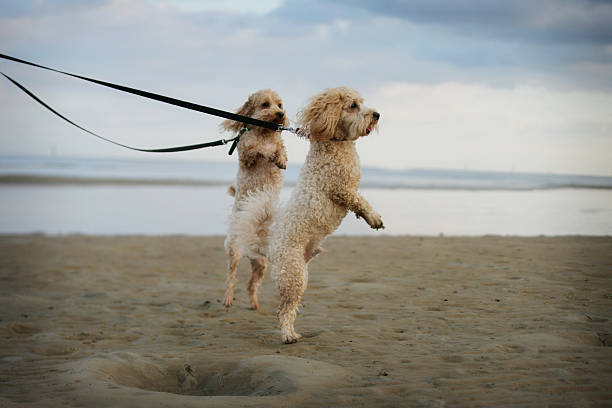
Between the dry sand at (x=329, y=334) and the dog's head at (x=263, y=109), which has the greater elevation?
the dog's head at (x=263, y=109)

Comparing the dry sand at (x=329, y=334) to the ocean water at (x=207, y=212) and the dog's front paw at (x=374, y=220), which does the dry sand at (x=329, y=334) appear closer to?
the dog's front paw at (x=374, y=220)

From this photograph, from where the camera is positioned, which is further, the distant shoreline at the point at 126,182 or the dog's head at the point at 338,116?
the distant shoreline at the point at 126,182

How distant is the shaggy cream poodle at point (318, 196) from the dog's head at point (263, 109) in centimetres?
138

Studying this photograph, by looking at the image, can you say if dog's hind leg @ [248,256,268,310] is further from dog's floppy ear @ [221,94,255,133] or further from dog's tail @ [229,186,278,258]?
dog's floppy ear @ [221,94,255,133]

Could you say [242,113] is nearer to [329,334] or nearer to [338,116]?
[338,116]

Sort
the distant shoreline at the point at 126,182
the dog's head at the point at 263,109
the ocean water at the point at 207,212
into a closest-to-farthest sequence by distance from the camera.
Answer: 1. the dog's head at the point at 263,109
2. the ocean water at the point at 207,212
3. the distant shoreline at the point at 126,182

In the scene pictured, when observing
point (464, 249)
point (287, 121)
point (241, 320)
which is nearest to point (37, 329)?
point (241, 320)

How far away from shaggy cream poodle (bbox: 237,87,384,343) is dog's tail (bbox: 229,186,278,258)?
14mm

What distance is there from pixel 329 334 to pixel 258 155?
215 cm

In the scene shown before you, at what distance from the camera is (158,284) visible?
26.2 feet

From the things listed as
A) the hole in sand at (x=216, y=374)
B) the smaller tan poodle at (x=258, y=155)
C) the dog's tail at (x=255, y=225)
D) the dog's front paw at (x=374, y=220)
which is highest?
the smaller tan poodle at (x=258, y=155)

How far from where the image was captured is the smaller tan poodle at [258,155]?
19.8ft

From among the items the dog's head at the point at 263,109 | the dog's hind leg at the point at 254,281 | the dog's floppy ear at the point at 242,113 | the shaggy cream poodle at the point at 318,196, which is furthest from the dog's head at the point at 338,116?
the dog's hind leg at the point at 254,281

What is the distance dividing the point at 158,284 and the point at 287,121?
335 cm
